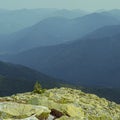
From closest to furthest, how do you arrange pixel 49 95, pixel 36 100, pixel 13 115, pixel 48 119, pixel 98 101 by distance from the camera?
pixel 13 115 < pixel 48 119 < pixel 36 100 < pixel 49 95 < pixel 98 101

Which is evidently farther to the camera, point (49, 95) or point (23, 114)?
point (49, 95)

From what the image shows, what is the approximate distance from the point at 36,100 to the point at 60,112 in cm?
374

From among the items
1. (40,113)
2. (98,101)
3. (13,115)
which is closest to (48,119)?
(40,113)

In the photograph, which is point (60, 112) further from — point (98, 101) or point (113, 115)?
point (98, 101)

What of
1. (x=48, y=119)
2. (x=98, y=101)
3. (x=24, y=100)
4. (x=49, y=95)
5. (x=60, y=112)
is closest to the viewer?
(x=48, y=119)

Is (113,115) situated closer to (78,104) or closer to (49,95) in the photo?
(78,104)

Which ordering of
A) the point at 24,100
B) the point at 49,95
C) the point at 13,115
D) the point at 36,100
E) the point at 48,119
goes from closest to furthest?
the point at 13,115, the point at 48,119, the point at 36,100, the point at 24,100, the point at 49,95

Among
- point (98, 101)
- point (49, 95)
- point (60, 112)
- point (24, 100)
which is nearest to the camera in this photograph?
point (60, 112)

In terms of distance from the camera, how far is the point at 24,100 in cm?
4450

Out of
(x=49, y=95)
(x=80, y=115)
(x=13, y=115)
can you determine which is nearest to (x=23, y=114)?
(x=13, y=115)

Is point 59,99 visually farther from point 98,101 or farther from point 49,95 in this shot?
point 98,101

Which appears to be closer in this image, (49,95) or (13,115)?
(13,115)

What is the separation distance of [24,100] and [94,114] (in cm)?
839

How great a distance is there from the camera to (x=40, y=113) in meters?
34.6
